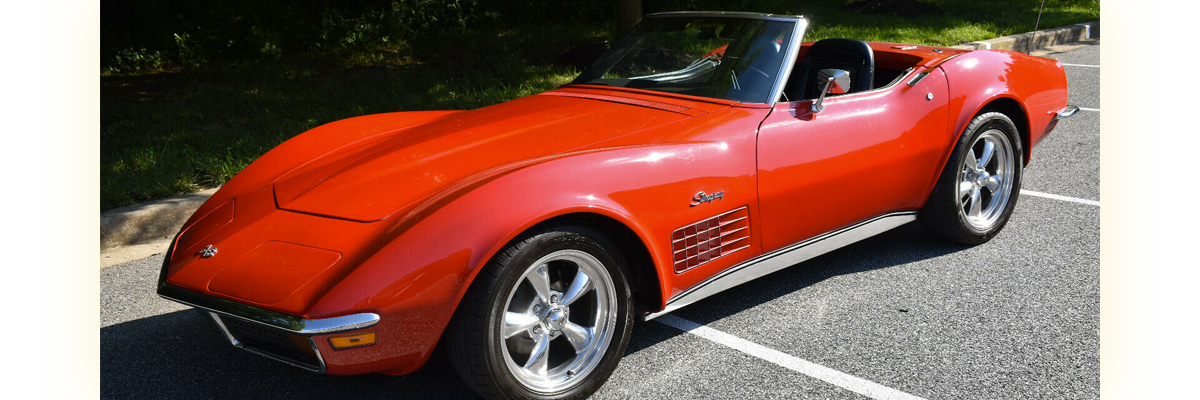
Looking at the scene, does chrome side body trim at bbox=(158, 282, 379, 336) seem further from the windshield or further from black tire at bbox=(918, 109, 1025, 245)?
black tire at bbox=(918, 109, 1025, 245)

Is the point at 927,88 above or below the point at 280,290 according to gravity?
above

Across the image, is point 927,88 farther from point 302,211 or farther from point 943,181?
point 302,211

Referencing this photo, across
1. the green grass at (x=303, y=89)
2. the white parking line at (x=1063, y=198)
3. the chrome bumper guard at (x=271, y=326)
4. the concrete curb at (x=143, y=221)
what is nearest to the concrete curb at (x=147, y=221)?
the concrete curb at (x=143, y=221)

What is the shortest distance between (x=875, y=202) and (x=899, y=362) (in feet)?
2.83

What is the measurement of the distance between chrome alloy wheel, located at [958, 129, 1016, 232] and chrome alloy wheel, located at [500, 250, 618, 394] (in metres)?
2.09

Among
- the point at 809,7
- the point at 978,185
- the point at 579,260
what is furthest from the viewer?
the point at 809,7

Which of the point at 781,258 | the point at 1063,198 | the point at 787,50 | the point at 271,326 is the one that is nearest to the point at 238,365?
the point at 271,326

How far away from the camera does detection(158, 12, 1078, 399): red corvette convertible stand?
95.9 inches

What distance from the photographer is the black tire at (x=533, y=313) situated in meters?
2.48

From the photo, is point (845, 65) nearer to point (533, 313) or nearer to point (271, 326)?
point (533, 313)

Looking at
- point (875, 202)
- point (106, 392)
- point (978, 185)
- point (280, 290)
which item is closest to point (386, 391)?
point (280, 290)

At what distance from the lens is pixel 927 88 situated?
381 cm

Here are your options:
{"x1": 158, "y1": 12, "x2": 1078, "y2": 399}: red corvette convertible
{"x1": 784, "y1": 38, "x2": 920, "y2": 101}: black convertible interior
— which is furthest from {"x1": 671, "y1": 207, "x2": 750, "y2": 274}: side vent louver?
{"x1": 784, "y1": 38, "x2": 920, "y2": 101}: black convertible interior

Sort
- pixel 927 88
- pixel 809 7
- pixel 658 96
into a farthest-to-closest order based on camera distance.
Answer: pixel 809 7 → pixel 927 88 → pixel 658 96
